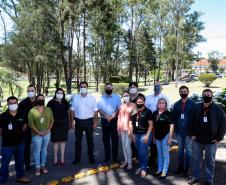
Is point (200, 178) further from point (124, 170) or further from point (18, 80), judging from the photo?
point (18, 80)

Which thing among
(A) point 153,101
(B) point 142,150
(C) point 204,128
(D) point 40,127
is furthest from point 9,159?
(C) point 204,128

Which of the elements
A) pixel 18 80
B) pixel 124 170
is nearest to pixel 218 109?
pixel 124 170

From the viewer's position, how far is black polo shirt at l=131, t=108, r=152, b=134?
592cm

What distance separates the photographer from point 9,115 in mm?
5438

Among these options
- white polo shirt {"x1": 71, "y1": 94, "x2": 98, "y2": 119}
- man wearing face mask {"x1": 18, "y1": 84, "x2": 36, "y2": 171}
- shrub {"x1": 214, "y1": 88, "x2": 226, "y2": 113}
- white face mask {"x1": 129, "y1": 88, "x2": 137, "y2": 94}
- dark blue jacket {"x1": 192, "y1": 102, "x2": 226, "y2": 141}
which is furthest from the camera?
shrub {"x1": 214, "y1": 88, "x2": 226, "y2": 113}

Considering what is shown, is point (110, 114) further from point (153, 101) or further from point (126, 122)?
point (153, 101)

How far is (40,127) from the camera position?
6000mm

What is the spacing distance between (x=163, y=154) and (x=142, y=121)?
0.77 m

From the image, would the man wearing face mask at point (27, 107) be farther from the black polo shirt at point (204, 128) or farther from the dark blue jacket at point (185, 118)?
the black polo shirt at point (204, 128)

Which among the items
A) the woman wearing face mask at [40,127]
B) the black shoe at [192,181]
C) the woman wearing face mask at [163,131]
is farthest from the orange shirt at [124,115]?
the black shoe at [192,181]

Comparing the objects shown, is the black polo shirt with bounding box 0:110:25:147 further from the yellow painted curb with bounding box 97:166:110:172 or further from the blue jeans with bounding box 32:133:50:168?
the yellow painted curb with bounding box 97:166:110:172

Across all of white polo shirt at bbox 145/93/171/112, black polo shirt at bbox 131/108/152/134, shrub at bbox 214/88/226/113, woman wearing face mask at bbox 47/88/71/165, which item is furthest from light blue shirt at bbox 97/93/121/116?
shrub at bbox 214/88/226/113

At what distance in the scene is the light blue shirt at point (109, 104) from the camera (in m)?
6.86

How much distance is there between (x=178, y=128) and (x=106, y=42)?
3837 centimetres
